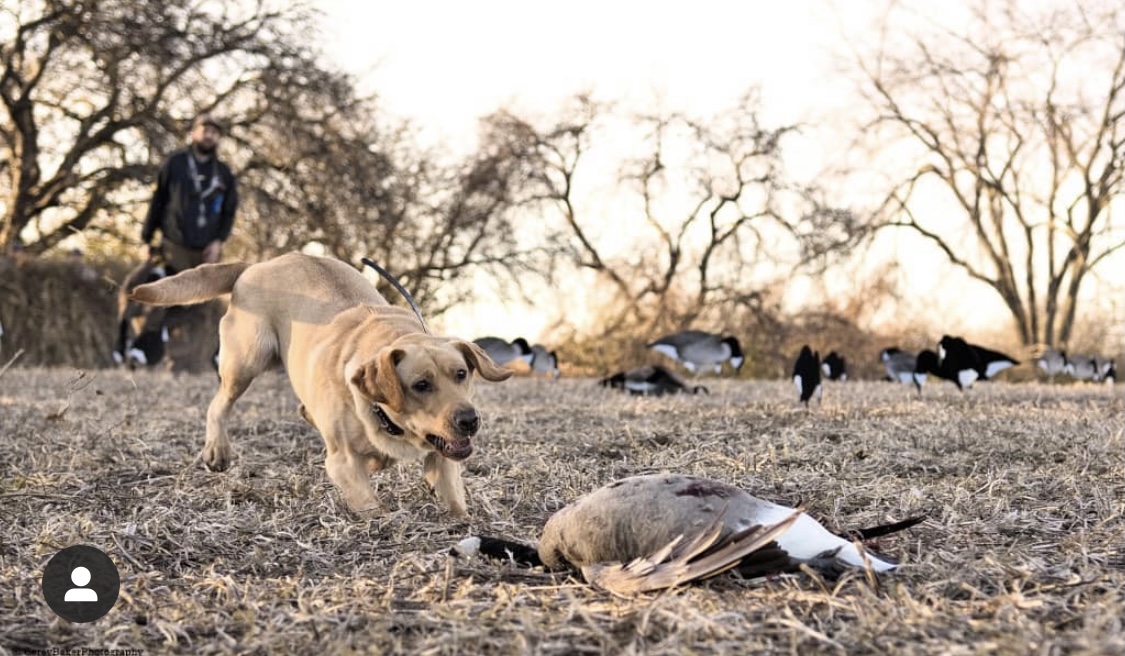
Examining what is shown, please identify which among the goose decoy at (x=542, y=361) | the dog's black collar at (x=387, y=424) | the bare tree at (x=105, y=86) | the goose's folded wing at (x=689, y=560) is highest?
the bare tree at (x=105, y=86)

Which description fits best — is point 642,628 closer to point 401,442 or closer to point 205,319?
point 401,442

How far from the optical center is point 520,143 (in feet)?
66.3

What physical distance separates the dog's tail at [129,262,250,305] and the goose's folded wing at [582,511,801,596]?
3006mm

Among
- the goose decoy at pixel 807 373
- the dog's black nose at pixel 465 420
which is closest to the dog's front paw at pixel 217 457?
the dog's black nose at pixel 465 420

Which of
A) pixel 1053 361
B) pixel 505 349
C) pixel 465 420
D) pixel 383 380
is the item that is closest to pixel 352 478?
pixel 383 380

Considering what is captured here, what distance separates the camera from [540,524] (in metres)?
4.00

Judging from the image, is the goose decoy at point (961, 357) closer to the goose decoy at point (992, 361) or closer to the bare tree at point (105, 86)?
the goose decoy at point (992, 361)

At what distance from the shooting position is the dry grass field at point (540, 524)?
2580 mm

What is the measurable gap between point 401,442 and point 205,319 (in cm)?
1354

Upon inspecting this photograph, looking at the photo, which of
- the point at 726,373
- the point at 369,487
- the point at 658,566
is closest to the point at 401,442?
the point at 369,487

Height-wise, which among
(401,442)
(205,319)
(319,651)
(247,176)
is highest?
(247,176)

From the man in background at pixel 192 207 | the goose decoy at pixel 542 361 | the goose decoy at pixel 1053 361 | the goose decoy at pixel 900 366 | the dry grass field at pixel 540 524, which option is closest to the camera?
the dry grass field at pixel 540 524

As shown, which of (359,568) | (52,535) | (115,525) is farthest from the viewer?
(115,525)

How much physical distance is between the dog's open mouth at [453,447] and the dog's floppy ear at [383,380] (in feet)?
0.59
